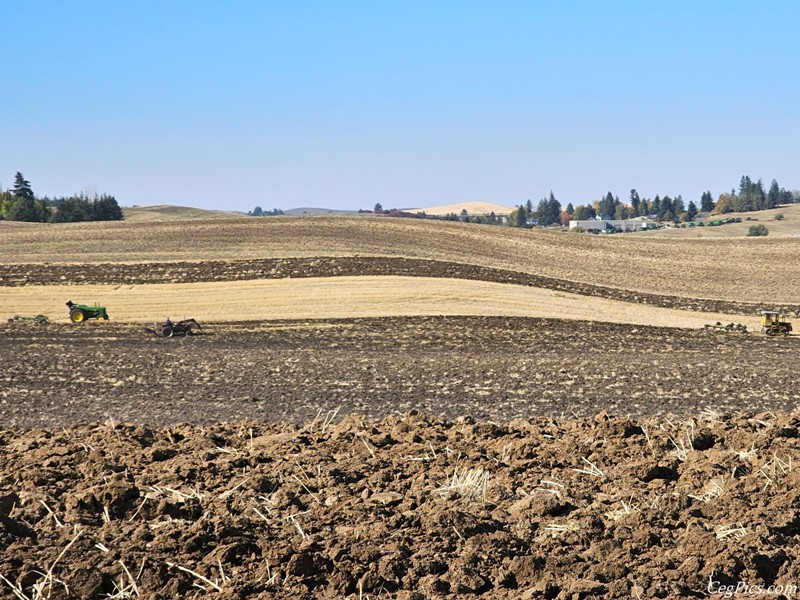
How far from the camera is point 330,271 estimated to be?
4072cm

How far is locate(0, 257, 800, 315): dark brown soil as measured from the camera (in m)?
40.1

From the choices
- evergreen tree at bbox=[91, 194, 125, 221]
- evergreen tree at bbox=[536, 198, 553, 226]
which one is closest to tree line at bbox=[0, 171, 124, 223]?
evergreen tree at bbox=[91, 194, 125, 221]

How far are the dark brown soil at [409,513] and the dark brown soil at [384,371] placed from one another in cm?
643

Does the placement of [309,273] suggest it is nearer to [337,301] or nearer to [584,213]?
[337,301]

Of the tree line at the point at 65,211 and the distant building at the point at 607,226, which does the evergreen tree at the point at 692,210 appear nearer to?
the distant building at the point at 607,226

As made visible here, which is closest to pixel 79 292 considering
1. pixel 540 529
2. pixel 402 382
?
pixel 402 382

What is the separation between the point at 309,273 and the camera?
40375 mm

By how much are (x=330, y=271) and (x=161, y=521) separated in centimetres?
3462

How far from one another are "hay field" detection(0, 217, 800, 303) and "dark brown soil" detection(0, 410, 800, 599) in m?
37.2

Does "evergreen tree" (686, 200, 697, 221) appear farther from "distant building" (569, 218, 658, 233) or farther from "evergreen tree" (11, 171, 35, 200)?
"evergreen tree" (11, 171, 35, 200)

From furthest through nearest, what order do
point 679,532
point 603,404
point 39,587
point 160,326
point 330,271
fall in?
1. point 330,271
2. point 160,326
3. point 603,404
4. point 679,532
5. point 39,587

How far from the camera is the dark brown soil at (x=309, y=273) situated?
132 feet

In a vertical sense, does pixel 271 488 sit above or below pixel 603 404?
above

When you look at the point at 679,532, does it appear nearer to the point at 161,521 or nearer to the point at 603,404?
the point at 161,521
